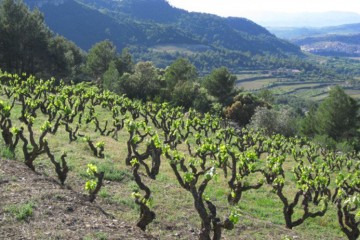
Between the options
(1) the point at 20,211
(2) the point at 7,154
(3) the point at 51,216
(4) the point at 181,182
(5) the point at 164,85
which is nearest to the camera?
(1) the point at 20,211

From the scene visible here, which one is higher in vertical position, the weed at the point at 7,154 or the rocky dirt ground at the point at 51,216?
the weed at the point at 7,154

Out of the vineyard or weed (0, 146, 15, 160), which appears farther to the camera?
weed (0, 146, 15, 160)

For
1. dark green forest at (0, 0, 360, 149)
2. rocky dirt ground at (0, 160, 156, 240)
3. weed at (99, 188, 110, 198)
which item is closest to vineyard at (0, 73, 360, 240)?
weed at (99, 188, 110, 198)

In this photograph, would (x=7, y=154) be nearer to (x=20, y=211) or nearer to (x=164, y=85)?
(x=20, y=211)

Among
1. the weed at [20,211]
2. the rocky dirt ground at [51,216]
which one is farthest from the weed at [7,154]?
the weed at [20,211]

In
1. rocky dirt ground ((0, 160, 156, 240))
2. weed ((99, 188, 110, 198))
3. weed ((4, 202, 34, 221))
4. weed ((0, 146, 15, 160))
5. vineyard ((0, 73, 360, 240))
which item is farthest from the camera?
weed ((0, 146, 15, 160))

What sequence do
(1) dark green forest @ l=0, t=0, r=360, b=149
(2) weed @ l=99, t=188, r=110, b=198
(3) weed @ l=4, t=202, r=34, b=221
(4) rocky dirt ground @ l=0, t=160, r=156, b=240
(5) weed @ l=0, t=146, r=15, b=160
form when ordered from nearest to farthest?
(4) rocky dirt ground @ l=0, t=160, r=156, b=240, (3) weed @ l=4, t=202, r=34, b=221, (2) weed @ l=99, t=188, r=110, b=198, (5) weed @ l=0, t=146, r=15, b=160, (1) dark green forest @ l=0, t=0, r=360, b=149

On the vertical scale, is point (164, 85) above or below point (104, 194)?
below

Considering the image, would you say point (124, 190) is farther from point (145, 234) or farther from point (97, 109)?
Result: point (97, 109)

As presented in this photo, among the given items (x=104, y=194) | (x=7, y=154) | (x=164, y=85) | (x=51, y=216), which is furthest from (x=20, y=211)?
(x=164, y=85)

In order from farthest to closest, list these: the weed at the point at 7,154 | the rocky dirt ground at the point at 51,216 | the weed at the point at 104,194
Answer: the weed at the point at 7,154 → the weed at the point at 104,194 → the rocky dirt ground at the point at 51,216

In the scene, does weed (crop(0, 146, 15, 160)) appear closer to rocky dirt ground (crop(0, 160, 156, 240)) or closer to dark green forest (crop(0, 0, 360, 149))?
rocky dirt ground (crop(0, 160, 156, 240))

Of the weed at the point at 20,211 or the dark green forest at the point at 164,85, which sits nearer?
the weed at the point at 20,211

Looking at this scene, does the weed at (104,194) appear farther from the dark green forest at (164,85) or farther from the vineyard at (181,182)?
the dark green forest at (164,85)
